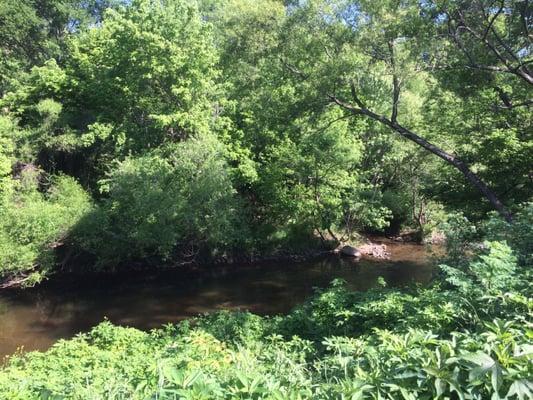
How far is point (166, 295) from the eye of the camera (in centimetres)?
1738

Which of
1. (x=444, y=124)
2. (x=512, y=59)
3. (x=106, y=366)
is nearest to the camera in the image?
(x=106, y=366)

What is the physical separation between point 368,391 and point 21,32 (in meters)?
35.2

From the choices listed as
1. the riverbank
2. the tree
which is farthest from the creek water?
the tree

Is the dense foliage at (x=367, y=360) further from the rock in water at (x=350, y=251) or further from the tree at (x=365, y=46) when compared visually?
the rock in water at (x=350, y=251)

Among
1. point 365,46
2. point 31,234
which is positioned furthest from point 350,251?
point 31,234

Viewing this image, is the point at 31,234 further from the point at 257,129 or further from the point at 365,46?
the point at 365,46

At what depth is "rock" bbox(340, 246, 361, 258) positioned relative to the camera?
2336cm

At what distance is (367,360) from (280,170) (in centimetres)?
1971

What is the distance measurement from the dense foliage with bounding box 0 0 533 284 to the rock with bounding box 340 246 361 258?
57.6 inches

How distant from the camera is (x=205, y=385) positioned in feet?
8.06

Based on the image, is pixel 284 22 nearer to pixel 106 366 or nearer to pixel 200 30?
pixel 200 30

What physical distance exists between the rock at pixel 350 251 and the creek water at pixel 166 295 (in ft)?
3.44

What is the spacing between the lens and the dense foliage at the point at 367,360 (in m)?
2.31

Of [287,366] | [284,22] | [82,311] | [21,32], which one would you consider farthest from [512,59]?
[21,32]
